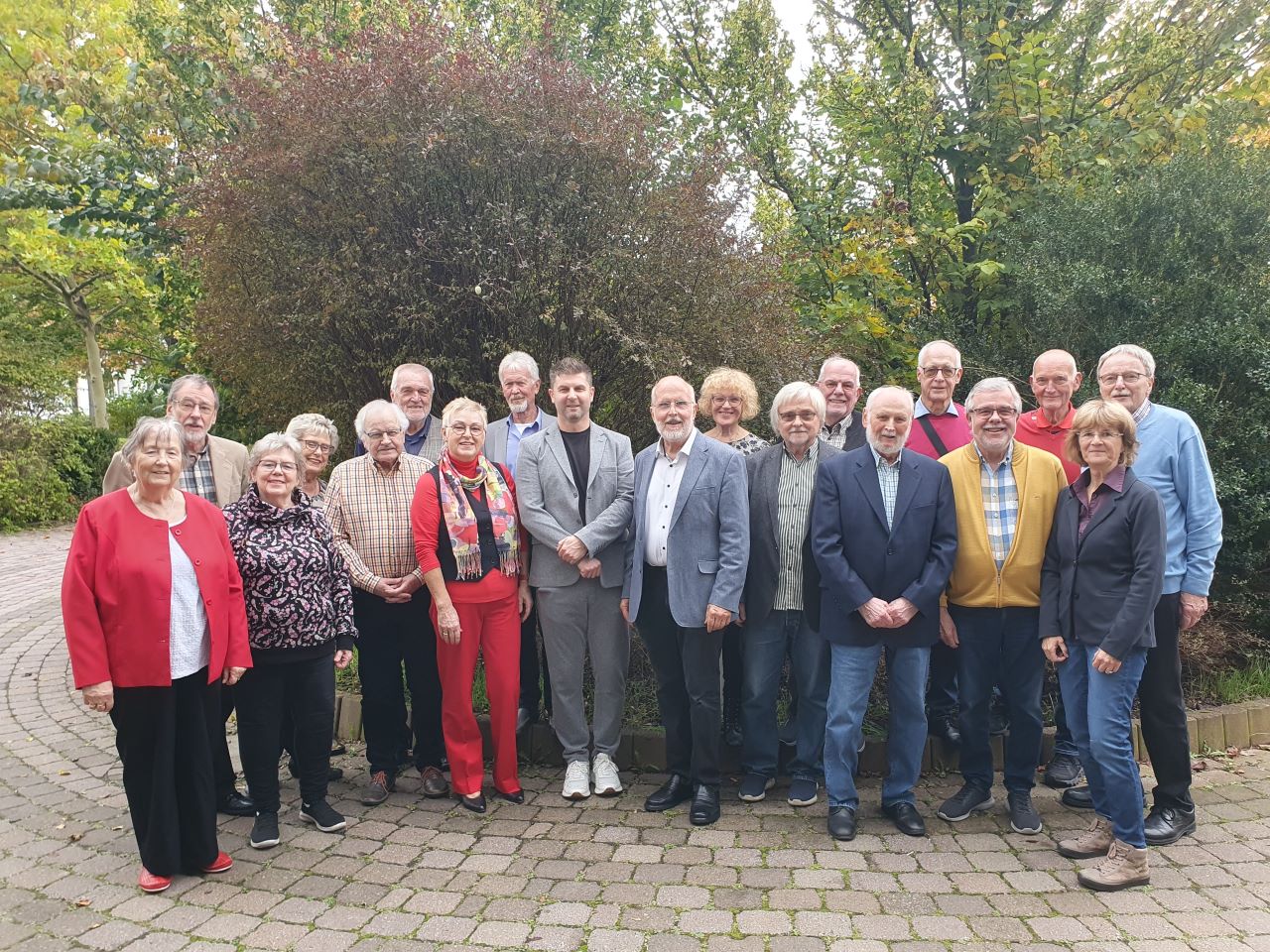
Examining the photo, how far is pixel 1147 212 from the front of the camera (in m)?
5.93

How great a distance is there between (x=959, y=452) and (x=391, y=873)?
324cm

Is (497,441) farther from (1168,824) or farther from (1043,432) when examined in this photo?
(1168,824)

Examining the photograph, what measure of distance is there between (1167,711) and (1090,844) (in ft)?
2.28

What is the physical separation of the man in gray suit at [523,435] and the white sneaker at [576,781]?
517 millimetres

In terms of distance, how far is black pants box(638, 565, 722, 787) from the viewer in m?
4.21

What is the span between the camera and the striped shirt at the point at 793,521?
164 inches

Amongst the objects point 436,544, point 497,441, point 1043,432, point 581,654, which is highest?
point 497,441

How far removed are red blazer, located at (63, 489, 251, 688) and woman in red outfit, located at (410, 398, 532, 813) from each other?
108 centimetres

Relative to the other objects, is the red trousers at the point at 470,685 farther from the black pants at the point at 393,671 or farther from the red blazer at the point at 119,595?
the red blazer at the point at 119,595

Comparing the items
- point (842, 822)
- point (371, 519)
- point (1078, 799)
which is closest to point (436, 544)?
point (371, 519)

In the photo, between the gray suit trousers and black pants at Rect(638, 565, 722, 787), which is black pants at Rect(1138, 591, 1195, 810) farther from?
the gray suit trousers

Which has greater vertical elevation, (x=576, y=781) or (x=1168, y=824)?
(x=576, y=781)

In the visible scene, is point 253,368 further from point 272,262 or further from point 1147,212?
point 1147,212

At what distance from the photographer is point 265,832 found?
3.90m
